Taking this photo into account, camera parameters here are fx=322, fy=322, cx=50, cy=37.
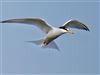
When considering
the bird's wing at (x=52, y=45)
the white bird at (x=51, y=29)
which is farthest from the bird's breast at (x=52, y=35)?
the bird's wing at (x=52, y=45)

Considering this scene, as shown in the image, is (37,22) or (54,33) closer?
(37,22)

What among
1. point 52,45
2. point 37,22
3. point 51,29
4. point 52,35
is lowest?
point 52,45

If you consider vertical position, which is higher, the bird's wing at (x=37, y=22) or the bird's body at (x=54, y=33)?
the bird's wing at (x=37, y=22)

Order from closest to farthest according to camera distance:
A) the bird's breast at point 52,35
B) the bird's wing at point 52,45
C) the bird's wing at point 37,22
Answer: the bird's wing at point 37,22 < the bird's breast at point 52,35 < the bird's wing at point 52,45

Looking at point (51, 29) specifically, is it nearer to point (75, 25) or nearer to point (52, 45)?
point (52, 45)

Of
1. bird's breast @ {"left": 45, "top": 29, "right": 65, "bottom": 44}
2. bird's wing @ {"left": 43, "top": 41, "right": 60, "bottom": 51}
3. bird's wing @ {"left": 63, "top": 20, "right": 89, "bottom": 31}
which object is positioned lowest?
bird's wing @ {"left": 43, "top": 41, "right": 60, "bottom": 51}

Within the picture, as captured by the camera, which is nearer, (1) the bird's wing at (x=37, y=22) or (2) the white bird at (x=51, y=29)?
(1) the bird's wing at (x=37, y=22)

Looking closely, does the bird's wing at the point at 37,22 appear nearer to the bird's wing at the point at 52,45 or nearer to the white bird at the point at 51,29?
the white bird at the point at 51,29

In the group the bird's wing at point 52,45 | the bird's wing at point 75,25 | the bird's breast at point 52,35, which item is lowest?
the bird's wing at point 52,45

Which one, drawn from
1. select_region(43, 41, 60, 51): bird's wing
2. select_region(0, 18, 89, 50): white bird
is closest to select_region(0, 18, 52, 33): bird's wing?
select_region(0, 18, 89, 50): white bird

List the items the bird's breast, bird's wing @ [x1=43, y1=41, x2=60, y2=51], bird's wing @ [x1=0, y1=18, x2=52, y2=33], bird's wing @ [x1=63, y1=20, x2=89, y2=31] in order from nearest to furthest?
bird's wing @ [x1=0, y1=18, x2=52, y2=33] → the bird's breast → bird's wing @ [x1=63, y1=20, x2=89, y2=31] → bird's wing @ [x1=43, y1=41, x2=60, y2=51]

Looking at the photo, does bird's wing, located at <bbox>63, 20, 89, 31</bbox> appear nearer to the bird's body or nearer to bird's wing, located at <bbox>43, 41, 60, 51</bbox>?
the bird's body

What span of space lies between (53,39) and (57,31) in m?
0.22

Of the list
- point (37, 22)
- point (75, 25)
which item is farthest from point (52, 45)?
point (37, 22)
